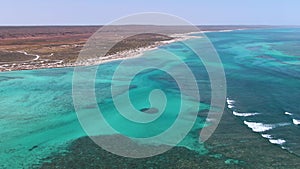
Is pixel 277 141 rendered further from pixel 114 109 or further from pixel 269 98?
pixel 114 109

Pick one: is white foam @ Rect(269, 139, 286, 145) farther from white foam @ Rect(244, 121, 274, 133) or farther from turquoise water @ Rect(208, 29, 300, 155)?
white foam @ Rect(244, 121, 274, 133)

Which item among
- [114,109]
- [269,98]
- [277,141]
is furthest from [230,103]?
[114,109]

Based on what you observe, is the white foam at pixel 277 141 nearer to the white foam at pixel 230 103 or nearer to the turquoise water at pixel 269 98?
the turquoise water at pixel 269 98

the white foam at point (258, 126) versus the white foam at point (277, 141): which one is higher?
the white foam at point (258, 126)

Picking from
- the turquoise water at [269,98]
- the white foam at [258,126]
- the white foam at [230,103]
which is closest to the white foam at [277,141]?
the turquoise water at [269,98]

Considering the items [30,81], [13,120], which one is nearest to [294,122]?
[13,120]

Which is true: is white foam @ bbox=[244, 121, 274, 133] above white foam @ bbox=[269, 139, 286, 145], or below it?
above

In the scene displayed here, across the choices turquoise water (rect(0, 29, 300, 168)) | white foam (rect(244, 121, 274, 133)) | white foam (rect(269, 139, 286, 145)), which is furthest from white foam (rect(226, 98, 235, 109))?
white foam (rect(269, 139, 286, 145))

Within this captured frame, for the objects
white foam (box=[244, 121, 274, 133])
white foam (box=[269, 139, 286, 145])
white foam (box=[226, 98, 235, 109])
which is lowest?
white foam (box=[269, 139, 286, 145])

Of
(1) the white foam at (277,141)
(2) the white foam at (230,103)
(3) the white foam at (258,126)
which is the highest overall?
(2) the white foam at (230,103)
